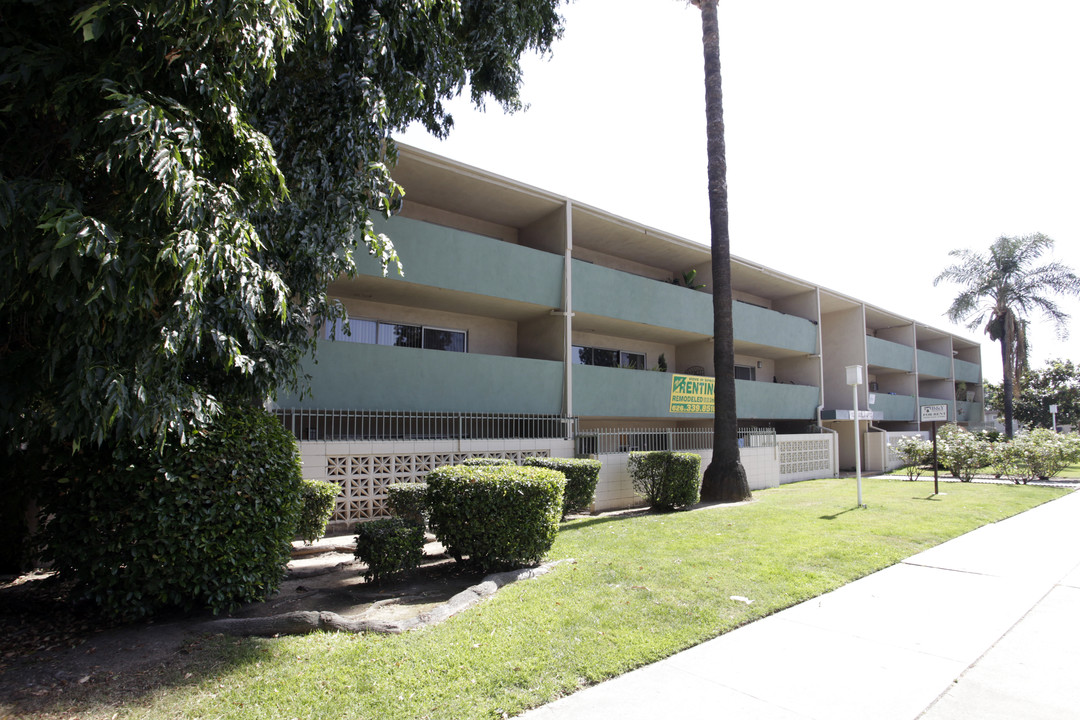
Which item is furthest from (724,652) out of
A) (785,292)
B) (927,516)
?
(785,292)

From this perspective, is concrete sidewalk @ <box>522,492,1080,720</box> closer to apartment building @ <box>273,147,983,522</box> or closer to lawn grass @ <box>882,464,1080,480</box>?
apartment building @ <box>273,147,983,522</box>

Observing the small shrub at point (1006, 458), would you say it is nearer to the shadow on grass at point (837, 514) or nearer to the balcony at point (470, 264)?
the shadow on grass at point (837, 514)

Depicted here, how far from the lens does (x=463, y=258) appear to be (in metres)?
12.7

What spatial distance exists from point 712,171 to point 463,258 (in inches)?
262

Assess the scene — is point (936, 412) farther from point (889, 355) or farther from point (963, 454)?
point (889, 355)

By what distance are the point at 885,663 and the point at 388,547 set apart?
4.74m

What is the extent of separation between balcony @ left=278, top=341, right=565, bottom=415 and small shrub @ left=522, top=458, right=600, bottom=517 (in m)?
2.20

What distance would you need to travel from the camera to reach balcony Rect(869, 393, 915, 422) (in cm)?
2702

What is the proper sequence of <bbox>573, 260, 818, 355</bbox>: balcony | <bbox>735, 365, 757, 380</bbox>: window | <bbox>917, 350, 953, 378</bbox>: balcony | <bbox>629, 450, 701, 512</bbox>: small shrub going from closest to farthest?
<bbox>629, 450, 701, 512</bbox>: small shrub, <bbox>573, 260, 818, 355</bbox>: balcony, <bbox>735, 365, 757, 380</bbox>: window, <bbox>917, 350, 953, 378</bbox>: balcony

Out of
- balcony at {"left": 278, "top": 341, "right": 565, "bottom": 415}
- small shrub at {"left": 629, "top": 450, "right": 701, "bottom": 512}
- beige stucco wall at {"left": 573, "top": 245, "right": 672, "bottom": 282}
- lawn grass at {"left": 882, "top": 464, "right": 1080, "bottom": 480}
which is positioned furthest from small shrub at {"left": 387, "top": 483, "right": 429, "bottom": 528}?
lawn grass at {"left": 882, "top": 464, "right": 1080, "bottom": 480}

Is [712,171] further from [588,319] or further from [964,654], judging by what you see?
[964,654]

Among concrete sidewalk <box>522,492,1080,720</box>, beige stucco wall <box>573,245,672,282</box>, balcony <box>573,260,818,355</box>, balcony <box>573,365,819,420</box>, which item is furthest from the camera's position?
beige stucco wall <box>573,245,672,282</box>

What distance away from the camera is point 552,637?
15.4ft

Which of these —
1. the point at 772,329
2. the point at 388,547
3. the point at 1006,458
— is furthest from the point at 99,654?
the point at 1006,458
